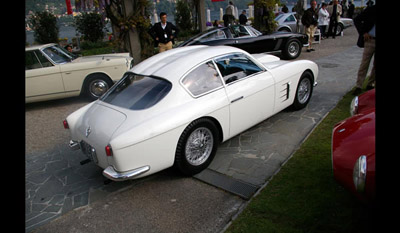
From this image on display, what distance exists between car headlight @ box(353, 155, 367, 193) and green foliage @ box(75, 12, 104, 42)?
1564 cm

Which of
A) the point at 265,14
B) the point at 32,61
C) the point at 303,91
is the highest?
the point at 265,14

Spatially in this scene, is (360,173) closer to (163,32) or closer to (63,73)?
(63,73)

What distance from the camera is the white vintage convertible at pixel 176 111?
354 centimetres

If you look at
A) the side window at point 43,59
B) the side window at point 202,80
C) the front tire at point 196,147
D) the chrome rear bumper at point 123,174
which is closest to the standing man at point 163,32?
the side window at point 43,59

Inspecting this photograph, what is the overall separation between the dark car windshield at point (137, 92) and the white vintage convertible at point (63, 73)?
358 centimetres

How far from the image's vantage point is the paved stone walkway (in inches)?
152

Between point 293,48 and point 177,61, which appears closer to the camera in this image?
point 177,61

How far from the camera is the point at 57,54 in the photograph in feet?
26.2

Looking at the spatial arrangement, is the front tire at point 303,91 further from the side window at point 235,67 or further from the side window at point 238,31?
the side window at point 238,31

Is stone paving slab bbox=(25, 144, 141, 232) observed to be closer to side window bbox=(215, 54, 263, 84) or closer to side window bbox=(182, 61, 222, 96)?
side window bbox=(182, 61, 222, 96)

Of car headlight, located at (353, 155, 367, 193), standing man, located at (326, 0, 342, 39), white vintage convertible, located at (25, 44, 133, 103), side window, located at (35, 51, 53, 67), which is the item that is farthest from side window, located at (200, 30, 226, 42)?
car headlight, located at (353, 155, 367, 193)

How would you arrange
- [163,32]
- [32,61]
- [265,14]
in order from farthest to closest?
1. [265,14]
2. [163,32]
3. [32,61]

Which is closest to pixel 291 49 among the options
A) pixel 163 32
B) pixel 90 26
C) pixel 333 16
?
pixel 163 32

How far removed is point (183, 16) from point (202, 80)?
15.2m
